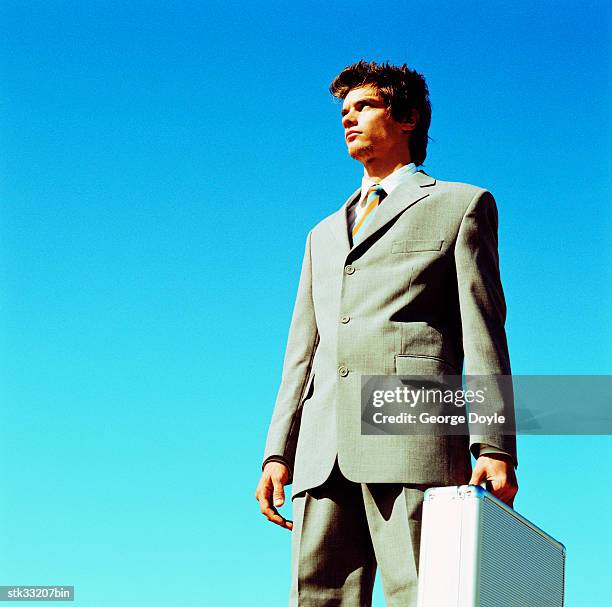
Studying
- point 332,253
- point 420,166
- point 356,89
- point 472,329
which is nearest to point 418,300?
point 472,329

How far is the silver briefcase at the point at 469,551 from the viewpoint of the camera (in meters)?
3.05

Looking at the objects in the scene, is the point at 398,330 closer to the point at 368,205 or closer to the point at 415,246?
the point at 415,246

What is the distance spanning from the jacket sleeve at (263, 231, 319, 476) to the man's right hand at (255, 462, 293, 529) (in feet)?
0.16

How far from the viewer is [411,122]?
429 centimetres

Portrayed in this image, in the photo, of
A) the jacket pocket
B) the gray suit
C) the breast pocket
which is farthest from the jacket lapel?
the jacket pocket

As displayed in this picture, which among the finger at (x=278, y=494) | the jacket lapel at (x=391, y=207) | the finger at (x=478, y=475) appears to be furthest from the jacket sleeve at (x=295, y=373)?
the finger at (x=478, y=475)

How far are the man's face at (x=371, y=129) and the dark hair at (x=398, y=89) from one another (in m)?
0.04

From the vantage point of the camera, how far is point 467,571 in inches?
120

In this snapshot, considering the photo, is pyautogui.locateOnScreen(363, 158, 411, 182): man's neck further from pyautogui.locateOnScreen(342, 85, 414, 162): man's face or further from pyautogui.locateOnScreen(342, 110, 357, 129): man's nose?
pyautogui.locateOnScreen(342, 110, 357, 129): man's nose

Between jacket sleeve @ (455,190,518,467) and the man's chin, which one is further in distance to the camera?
the man's chin

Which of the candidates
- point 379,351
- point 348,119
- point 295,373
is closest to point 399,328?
point 379,351

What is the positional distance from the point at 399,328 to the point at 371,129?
0.97m

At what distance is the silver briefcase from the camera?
305 centimetres

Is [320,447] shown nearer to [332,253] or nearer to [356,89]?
[332,253]
